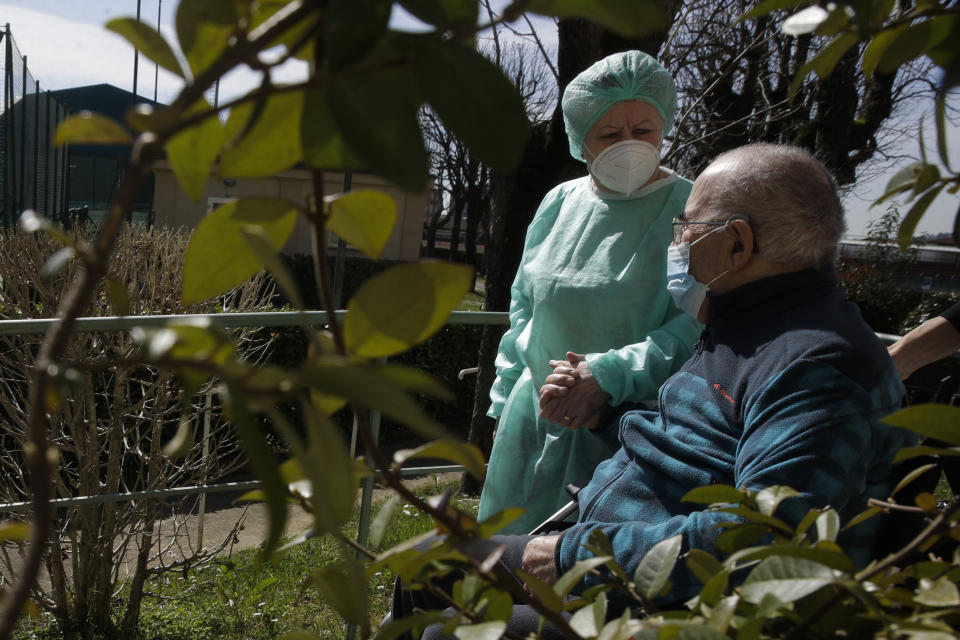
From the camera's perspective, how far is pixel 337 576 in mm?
587

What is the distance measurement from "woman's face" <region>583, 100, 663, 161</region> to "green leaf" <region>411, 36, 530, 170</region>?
7.36 ft

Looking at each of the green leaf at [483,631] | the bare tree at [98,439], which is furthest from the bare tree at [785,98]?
the green leaf at [483,631]

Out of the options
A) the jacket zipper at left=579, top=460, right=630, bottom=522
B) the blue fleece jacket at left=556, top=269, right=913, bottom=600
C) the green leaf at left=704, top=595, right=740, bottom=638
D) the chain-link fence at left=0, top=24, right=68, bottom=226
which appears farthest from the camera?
the chain-link fence at left=0, top=24, right=68, bottom=226

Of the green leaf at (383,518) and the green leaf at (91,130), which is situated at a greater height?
the green leaf at (91,130)

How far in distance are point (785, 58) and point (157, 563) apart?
1030 centimetres

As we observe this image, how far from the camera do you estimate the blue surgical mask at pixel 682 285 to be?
213 cm

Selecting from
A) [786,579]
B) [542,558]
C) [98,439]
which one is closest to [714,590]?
[786,579]

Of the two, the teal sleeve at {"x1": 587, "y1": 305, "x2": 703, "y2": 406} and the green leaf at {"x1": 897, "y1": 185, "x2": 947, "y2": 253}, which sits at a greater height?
the green leaf at {"x1": 897, "y1": 185, "x2": 947, "y2": 253}

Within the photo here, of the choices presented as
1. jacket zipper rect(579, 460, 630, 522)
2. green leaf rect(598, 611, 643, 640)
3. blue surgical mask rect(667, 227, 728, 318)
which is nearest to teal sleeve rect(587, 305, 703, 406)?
blue surgical mask rect(667, 227, 728, 318)

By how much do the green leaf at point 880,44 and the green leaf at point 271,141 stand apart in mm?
503

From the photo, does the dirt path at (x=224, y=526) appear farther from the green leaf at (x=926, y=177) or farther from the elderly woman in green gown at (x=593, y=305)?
the green leaf at (x=926, y=177)

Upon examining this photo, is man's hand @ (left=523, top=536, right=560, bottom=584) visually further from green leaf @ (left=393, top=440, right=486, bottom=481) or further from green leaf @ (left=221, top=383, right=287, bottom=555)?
green leaf @ (left=221, top=383, right=287, bottom=555)

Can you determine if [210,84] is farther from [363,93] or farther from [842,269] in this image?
[842,269]

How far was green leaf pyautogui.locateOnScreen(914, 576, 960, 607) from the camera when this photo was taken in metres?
0.63
